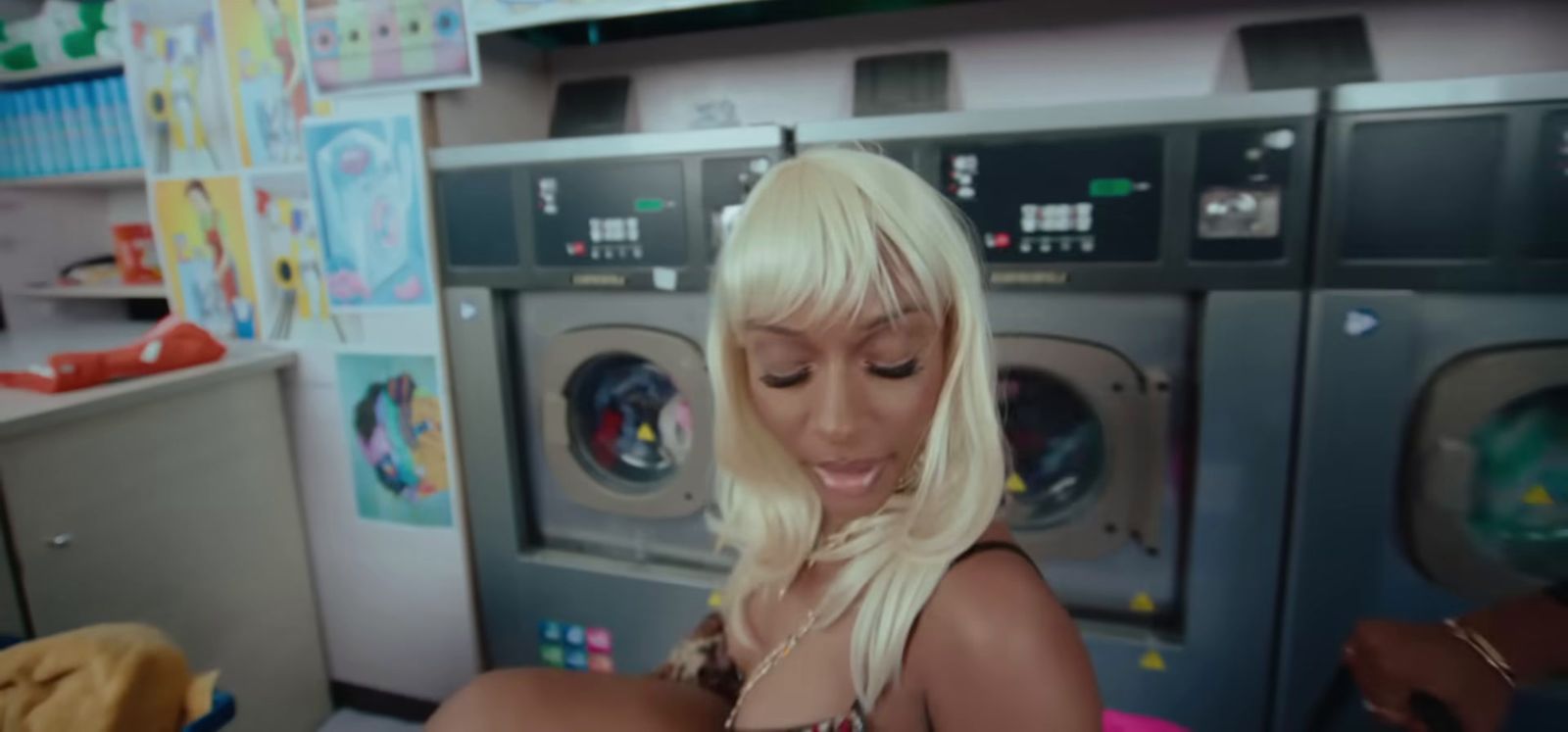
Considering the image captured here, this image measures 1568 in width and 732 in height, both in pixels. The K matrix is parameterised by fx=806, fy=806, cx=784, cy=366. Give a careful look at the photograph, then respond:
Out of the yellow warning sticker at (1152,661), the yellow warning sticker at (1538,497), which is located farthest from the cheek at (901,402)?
the yellow warning sticker at (1538,497)

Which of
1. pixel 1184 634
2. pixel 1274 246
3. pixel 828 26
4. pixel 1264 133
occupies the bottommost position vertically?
pixel 1184 634

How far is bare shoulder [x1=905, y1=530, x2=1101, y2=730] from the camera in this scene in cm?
55

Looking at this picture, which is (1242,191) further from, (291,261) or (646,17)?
(291,261)

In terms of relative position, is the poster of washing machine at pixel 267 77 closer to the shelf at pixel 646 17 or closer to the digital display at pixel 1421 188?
the shelf at pixel 646 17

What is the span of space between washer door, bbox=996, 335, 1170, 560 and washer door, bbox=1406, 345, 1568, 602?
0.34 metres

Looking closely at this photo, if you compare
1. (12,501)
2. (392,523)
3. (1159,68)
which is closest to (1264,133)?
(1159,68)

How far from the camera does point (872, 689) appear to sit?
2.08ft

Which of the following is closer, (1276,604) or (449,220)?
(1276,604)

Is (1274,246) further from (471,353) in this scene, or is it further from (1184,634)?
(471,353)

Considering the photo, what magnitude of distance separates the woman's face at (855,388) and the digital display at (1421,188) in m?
0.80

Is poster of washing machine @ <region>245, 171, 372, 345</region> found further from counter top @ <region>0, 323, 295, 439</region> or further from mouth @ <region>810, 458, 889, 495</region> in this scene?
mouth @ <region>810, 458, 889, 495</region>

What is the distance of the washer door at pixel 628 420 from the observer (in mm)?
1456

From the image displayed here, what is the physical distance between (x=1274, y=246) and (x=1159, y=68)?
593 millimetres

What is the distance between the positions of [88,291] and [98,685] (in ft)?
6.22
